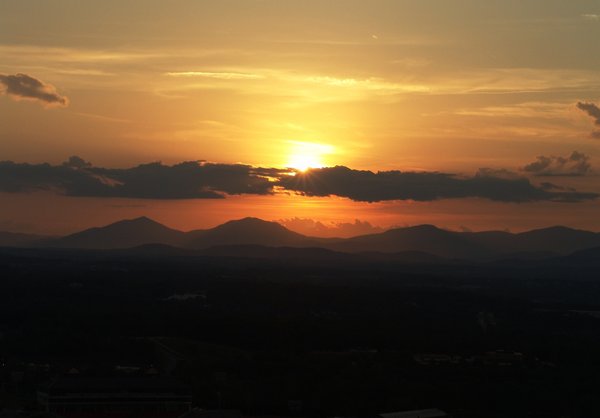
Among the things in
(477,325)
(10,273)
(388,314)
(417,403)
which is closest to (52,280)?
(10,273)

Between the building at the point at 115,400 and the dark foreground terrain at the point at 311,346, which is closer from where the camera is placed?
the building at the point at 115,400

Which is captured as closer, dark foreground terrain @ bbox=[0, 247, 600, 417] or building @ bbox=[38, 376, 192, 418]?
building @ bbox=[38, 376, 192, 418]

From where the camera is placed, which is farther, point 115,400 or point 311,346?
point 311,346

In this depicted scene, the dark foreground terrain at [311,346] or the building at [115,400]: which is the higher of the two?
the building at [115,400]

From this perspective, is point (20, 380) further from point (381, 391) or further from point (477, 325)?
point (477, 325)

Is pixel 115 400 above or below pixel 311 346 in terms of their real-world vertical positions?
above

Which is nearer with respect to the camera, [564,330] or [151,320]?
[151,320]

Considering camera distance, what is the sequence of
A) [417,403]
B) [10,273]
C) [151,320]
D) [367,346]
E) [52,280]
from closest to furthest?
[417,403]
[367,346]
[151,320]
[52,280]
[10,273]

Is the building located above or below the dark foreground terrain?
above
